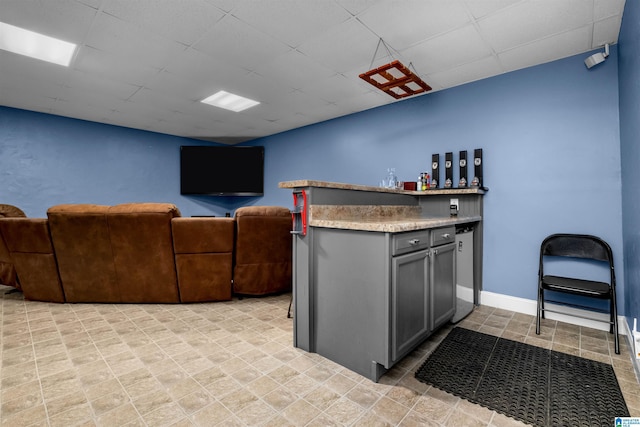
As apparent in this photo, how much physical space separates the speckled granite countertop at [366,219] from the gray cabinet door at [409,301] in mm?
210

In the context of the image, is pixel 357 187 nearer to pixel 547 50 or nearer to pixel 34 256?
pixel 547 50

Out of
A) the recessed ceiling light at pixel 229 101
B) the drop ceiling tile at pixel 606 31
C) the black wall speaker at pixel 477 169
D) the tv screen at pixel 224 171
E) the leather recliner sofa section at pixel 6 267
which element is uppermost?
the recessed ceiling light at pixel 229 101

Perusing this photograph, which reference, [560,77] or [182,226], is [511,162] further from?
[182,226]

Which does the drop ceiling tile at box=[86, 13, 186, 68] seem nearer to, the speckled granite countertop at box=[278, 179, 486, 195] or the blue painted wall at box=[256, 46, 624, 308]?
the speckled granite countertop at box=[278, 179, 486, 195]

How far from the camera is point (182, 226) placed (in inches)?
120

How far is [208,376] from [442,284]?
186 cm

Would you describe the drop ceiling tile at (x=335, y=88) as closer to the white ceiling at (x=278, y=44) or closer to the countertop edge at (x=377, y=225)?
the white ceiling at (x=278, y=44)

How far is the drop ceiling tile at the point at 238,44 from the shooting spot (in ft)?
8.73

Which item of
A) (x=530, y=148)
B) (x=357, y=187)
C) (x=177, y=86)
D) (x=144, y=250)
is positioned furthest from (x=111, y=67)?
(x=530, y=148)

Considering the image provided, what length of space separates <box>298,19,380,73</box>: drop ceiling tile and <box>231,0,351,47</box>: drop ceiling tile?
11 centimetres

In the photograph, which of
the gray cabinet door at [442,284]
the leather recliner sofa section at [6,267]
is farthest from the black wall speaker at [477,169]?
the leather recliner sofa section at [6,267]

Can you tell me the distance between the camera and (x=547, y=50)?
2.88 m

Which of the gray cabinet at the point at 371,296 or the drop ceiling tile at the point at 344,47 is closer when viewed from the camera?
the gray cabinet at the point at 371,296

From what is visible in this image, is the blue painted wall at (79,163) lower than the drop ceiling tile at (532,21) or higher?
lower
